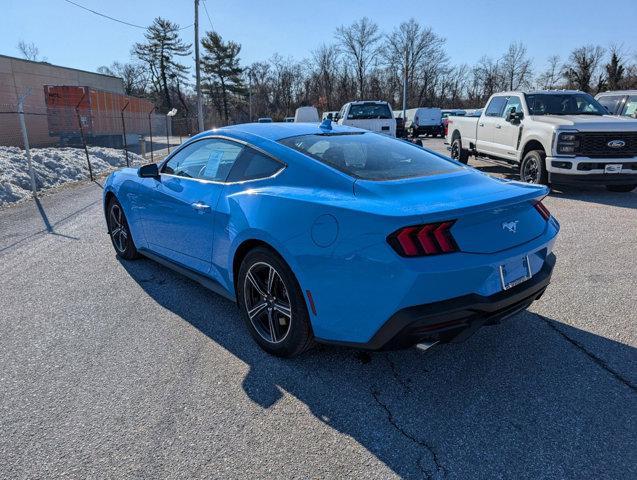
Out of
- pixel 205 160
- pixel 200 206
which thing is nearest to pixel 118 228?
pixel 205 160

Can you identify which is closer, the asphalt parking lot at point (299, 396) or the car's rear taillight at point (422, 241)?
the asphalt parking lot at point (299, 396)

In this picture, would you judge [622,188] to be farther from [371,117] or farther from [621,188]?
[371,117]

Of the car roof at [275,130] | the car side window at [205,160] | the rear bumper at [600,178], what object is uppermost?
the car roof at [275,130]

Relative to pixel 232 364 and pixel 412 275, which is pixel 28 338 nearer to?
pixel 232 364

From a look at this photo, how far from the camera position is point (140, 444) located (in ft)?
7.78

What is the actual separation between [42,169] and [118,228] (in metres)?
8.81

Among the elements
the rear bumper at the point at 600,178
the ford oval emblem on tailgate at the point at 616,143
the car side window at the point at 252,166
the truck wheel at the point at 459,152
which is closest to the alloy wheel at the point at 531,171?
the rear bumper at the point at 600,178

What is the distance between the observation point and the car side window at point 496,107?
11.0 meters

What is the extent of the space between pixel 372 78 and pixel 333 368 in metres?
73.0

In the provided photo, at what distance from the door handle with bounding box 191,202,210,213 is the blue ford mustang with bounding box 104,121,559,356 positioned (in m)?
0.02

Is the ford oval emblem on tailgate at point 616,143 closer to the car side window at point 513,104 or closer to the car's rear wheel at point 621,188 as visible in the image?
the car's rear wheel at point 621,188

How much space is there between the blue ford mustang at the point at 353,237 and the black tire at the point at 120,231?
56.2 inches

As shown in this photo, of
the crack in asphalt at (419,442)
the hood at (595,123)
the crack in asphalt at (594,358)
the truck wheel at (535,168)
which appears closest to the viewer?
the crack in asphalt at (419,442)

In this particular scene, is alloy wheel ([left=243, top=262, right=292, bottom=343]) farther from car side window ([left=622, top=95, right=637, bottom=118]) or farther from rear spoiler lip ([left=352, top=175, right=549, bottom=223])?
car side window ([left=622, top=95, right=637, bottom=118])
